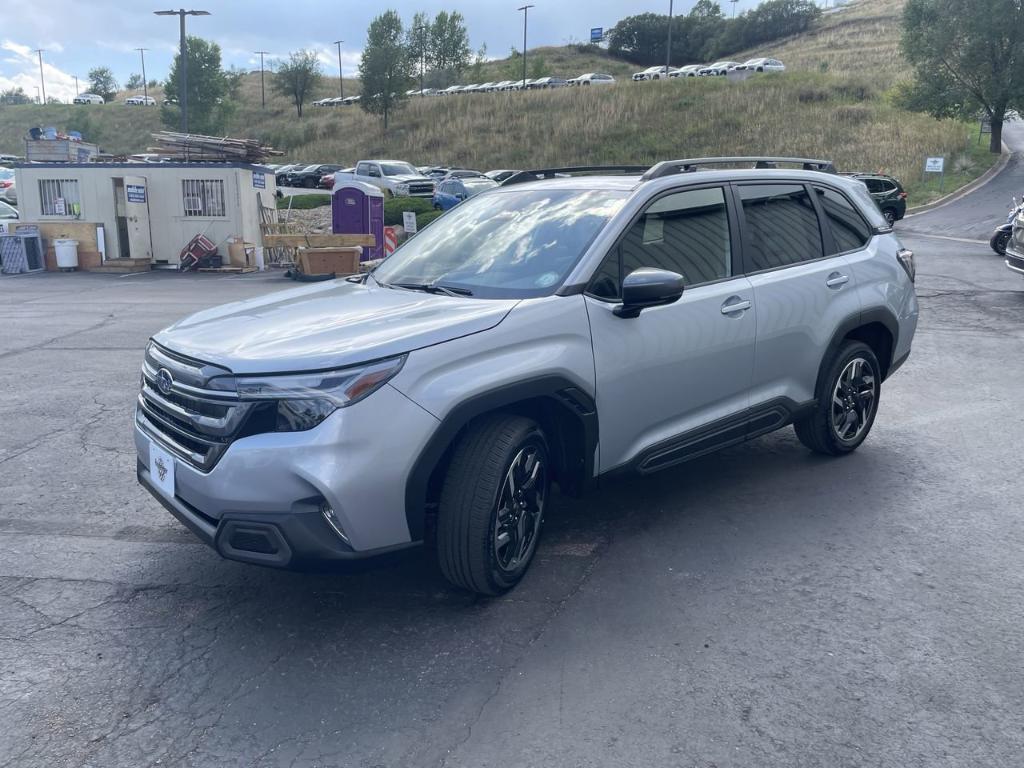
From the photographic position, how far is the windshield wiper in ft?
13.6

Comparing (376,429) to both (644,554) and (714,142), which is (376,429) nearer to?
(644,554)

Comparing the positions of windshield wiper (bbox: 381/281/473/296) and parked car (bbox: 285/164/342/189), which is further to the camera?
parked car (bbox: 285/164/342/189)

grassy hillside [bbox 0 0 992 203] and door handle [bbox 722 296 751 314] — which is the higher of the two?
grassy hillside [bbox 0 0 992 203]

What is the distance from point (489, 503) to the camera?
3521mm

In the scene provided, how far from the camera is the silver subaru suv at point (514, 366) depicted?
Answer: 327 cm

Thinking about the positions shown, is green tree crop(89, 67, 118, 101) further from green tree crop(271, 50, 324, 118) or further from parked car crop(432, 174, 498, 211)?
parked car crop(432, 174, 498, 211)

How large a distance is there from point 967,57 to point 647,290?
40.6 m

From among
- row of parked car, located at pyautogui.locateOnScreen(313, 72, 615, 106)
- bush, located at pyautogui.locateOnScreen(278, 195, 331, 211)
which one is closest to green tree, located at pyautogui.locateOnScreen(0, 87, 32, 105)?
row of parked car, located at pyautogui.locateOnScreen(313, 72, 615, 106)

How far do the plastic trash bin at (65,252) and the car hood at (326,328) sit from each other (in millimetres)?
18464

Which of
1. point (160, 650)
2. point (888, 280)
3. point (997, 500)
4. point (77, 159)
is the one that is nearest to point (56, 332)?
point (160, 650)

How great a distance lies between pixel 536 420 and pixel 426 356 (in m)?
0.75

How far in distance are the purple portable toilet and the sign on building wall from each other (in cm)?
438

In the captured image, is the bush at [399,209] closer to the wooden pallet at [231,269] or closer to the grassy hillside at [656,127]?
the wooden pallet at [231,269]

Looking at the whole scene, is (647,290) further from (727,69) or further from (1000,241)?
(727,69)
